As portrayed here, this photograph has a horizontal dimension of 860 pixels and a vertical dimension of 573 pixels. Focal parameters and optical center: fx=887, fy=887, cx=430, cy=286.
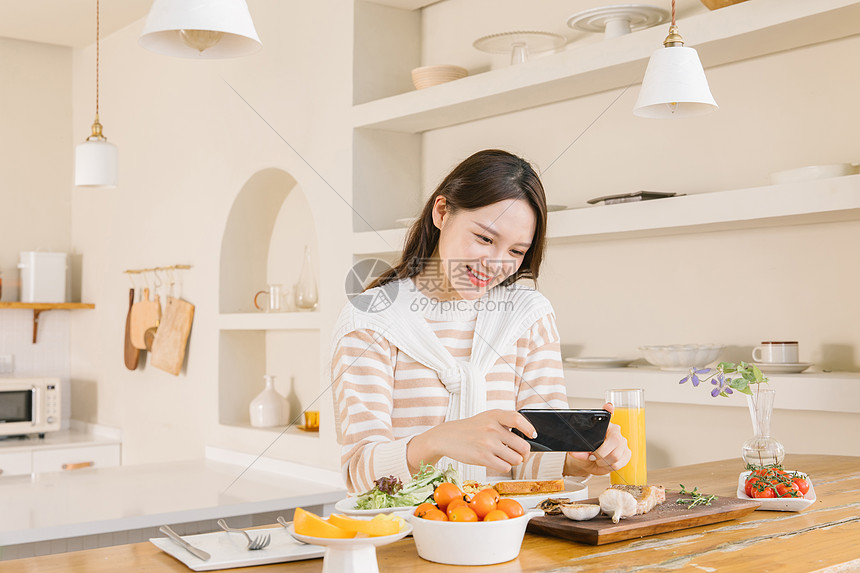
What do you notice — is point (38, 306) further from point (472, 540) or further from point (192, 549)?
point (472, 540)

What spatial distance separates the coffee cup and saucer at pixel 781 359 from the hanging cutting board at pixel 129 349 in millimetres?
3239

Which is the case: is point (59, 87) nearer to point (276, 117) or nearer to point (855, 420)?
point (276, 117)

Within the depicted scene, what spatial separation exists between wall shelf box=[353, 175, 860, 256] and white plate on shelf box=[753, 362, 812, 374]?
0.36m

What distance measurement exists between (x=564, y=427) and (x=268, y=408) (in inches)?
104

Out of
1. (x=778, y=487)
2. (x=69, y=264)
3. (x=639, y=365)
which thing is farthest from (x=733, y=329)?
(x=69, y=264)

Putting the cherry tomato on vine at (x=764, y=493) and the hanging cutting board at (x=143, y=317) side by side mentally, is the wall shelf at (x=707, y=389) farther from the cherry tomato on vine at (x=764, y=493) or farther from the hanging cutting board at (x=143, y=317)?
the hanging cutting board at (x=143, y=317)

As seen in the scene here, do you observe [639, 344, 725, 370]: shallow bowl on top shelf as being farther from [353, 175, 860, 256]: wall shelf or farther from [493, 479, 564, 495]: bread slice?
[493, 479, 564, 495]: bread slice

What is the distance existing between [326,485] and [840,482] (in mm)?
2024

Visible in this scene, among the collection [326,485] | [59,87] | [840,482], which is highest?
[59,87]

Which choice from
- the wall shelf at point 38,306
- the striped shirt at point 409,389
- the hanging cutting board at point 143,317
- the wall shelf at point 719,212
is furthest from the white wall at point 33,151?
the striped shirt at point 409,389

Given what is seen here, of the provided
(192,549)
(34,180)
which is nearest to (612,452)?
(192,549)

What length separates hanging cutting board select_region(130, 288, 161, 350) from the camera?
171 inches

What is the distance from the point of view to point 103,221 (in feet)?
16.0

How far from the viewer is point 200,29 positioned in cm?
144
